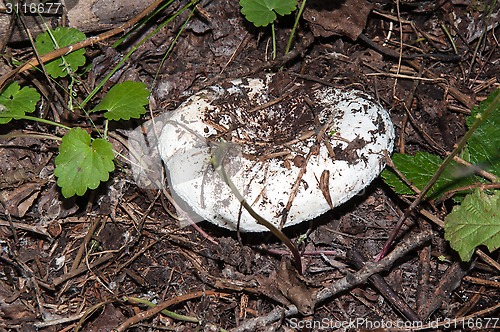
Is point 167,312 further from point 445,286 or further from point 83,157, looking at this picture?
point 445,286

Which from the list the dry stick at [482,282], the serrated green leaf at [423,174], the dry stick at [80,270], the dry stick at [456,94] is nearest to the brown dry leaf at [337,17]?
the dry stick at [456,94]

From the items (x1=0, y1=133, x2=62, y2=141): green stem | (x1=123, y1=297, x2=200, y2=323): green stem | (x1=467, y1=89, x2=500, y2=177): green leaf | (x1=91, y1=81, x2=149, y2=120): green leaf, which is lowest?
(x1=123, y1=297, x2=200, y2=323): green stem

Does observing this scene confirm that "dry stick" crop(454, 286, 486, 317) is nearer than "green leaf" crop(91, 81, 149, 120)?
Yes

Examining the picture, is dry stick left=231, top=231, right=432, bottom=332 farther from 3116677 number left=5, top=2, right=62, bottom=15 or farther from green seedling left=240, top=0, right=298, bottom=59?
3116677 number left=5, top=2, right=62, bottom=15

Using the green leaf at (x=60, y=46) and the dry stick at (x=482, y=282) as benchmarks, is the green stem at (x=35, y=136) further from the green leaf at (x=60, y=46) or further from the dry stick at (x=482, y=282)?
the dry stick at (x=482, y=282)

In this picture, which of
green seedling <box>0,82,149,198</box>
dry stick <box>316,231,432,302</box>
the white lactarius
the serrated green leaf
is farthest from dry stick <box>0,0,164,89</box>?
dry stick <box>316,231,432,302</box>

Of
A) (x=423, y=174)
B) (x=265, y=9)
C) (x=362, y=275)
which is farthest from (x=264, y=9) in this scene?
(x=362, y=275)
